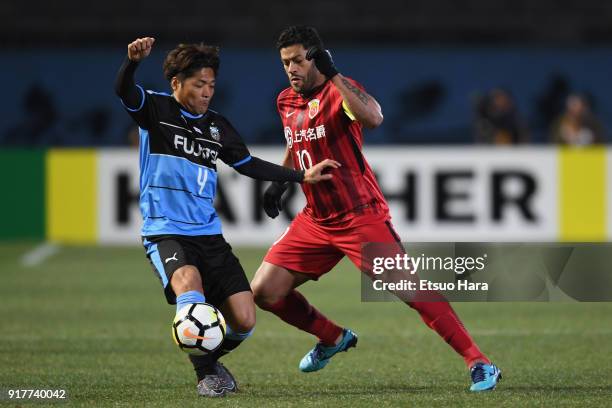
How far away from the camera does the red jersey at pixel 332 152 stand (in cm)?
670

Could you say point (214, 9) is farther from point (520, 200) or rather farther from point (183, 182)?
point (183, 182)

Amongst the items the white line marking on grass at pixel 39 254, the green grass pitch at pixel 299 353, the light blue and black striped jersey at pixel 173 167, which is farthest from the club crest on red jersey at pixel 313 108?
the white line marking on grass at pixel 39 254

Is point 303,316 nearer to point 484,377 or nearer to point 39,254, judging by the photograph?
point 484,377

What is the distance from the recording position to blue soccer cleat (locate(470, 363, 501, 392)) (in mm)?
6375

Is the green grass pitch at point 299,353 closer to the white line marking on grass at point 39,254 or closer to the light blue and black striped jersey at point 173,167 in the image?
the light blue and black striped jersey at point 173,167

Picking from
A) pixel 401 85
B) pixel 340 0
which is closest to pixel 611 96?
pixel 401 85

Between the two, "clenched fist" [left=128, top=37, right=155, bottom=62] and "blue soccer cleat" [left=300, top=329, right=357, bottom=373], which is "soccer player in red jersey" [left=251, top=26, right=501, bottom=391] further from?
"clenched fist" [left=128, top=37, right=155, bottom=62]

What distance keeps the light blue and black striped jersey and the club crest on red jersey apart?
0.58 metres

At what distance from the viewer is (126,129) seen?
20781mm

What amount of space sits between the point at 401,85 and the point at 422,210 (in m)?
6.71

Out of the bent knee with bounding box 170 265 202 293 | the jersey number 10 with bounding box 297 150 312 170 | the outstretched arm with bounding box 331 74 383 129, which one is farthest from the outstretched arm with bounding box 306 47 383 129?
the bent knee with bounding box 170 265 202 293

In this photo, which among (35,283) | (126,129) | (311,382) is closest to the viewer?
(311,382)

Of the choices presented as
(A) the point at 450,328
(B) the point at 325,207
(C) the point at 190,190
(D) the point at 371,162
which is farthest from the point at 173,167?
(D) the point at 371,162

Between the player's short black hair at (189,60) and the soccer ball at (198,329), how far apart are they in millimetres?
1273
